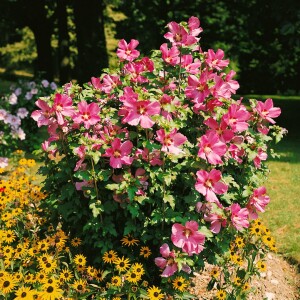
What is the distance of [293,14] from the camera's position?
8016 millimetres

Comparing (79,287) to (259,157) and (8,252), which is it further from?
(259,157)

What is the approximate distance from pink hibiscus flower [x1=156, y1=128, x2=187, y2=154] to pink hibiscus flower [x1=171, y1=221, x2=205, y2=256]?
46 cm

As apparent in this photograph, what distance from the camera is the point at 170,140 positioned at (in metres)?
2.51

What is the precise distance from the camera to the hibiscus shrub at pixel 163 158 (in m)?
2.56

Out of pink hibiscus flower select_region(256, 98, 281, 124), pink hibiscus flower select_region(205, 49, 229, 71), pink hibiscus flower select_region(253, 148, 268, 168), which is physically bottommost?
pink hibiscus flower select_region(253, 148, 268, 168)

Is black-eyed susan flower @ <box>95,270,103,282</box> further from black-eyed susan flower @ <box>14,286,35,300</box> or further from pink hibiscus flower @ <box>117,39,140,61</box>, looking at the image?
pink hibiscus flower @ <box>117,39,140,61</box>

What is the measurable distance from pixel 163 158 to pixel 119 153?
277 mm

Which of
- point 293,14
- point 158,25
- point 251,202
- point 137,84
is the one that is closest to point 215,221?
point 251,202

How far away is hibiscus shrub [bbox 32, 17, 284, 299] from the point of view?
2.56 m

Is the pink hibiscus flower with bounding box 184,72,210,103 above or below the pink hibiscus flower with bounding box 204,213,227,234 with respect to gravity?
above

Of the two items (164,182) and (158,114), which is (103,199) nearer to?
(164,182)

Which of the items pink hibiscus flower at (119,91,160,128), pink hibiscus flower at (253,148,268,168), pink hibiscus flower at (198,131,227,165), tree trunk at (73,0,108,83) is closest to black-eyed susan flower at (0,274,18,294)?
pink hibiscus flower at (119,91,160,128)

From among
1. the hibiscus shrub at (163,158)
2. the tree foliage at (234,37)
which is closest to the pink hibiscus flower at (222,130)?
the hibiscus shrub at (163,158)

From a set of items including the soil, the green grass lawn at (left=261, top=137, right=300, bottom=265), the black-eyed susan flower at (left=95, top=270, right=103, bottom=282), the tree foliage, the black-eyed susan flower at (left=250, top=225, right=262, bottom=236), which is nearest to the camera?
the black-eyed susan flower at (left=95, top=270, right=103, bottom=282)
